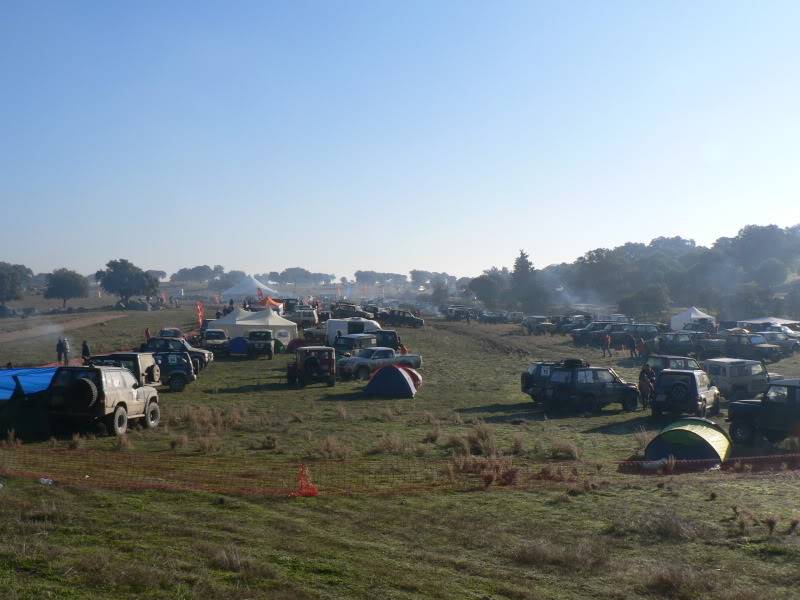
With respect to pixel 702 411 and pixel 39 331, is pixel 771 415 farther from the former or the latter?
pixel 39 331

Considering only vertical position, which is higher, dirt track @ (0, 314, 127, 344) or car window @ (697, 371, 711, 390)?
dirt track @ (0, 314, 127, 344)

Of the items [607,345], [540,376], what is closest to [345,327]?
[607,345]

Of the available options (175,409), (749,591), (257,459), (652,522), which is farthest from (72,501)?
(175,409)

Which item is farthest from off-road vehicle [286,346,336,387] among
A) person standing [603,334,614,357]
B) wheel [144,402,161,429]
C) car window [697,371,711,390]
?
person standing [603,334,614,357]

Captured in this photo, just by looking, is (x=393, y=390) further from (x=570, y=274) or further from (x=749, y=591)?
(x=570, y=274)

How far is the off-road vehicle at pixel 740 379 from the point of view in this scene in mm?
26281

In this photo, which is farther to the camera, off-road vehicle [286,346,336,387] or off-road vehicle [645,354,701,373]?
off-road vehicle [286,346,336,387]

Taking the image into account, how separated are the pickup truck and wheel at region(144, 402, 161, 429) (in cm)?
1346

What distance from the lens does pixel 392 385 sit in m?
27.6

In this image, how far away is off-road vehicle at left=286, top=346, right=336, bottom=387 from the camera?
3028 cm

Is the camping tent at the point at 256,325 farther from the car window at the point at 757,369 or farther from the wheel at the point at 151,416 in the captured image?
the car window at the point at 757,369

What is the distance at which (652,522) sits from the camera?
10078mm

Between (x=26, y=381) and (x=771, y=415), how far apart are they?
18198 mm

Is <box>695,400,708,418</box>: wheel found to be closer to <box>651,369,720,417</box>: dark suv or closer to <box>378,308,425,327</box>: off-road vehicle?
<box>651,369,720,417</box>: dark suv
